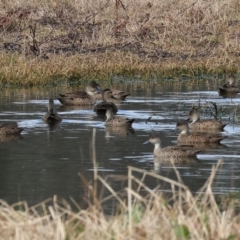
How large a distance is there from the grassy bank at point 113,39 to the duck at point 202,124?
639 centimetres

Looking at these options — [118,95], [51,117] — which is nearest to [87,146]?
[51,117]

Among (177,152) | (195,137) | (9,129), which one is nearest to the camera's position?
(177,152)

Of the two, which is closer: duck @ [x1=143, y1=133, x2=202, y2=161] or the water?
the water

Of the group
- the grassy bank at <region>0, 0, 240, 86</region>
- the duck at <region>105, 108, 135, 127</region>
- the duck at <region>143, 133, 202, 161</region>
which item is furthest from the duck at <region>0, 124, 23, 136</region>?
the grassy bank at <region>0, 0, 240, 86</region>

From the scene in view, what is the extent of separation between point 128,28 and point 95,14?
46.5 inches

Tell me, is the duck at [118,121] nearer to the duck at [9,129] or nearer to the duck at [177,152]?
the duck at [9,129]

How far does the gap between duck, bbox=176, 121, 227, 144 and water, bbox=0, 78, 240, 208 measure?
187mm

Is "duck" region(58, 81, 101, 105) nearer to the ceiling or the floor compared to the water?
nearer to the ceiling

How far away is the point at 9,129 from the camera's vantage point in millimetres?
14844

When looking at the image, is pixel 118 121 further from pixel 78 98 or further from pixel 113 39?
pixel 113 39

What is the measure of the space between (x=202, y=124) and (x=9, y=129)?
3239 mm

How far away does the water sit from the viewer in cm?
1089

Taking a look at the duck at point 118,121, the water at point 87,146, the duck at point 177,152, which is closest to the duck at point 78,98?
the water at point 87,146

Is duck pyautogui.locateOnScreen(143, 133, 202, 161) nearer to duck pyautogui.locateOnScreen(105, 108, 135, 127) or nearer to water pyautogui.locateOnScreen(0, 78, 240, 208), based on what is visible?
water pyautogui.locateOnScreen(0, 78, 240, 208)
